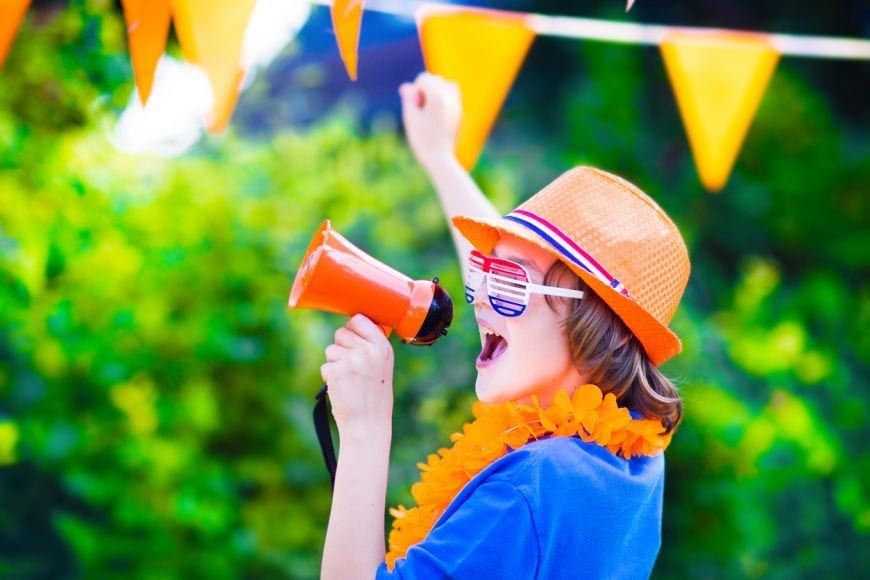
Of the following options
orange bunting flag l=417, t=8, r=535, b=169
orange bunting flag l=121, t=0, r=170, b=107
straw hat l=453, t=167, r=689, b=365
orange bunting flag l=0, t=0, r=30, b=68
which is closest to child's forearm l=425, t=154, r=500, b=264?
orange bunting flag l=417, t=8, r=535, b=169

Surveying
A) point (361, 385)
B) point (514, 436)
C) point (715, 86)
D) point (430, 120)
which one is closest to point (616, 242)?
point (514, 436)

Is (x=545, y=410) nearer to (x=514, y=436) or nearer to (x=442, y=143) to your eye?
(x=514, y=436)

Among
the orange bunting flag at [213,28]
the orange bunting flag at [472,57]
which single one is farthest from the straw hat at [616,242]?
the orange bunting flag at [472,57]

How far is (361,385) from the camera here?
1.56 metres

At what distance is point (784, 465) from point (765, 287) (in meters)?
0.86

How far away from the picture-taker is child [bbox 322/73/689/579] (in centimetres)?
145

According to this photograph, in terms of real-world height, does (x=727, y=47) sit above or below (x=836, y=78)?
above

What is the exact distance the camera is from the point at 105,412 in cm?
354

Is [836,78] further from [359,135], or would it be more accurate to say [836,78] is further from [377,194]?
[377,194]

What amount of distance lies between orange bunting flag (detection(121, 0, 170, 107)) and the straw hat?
2.53 feet

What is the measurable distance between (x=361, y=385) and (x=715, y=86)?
1.47 m

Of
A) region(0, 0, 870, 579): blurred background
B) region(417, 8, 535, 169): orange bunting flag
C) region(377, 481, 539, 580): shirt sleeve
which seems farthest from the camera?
region(0, 0, 870, 579): blurred background

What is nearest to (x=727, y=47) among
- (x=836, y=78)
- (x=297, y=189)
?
(x=297, y=189)

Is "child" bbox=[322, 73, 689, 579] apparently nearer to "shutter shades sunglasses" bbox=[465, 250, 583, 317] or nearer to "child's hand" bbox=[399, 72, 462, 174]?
"shutter shades sunglasses" bbox=[465, 250, 583, 317]
